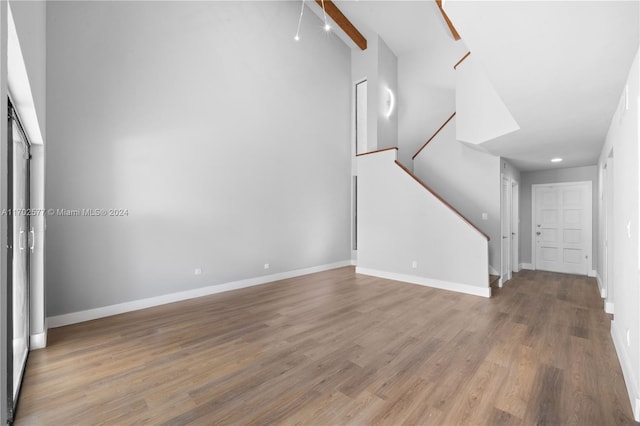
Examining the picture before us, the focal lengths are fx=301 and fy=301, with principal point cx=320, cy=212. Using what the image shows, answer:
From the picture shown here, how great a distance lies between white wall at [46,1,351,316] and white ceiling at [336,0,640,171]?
3.88 m

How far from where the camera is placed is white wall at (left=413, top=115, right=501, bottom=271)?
5.65m

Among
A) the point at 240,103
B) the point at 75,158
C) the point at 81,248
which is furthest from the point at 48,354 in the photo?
the point at 240,103

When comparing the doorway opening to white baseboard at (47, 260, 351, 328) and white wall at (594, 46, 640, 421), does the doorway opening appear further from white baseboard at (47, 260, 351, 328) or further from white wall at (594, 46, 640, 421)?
white baseboard at (47, 260, 351, 328)

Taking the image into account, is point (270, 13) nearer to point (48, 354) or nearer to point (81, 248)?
point (81, 248)

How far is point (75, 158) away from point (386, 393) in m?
4.20

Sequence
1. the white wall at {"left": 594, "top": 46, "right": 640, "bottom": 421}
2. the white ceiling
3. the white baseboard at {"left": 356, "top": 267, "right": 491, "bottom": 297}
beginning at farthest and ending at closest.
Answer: the white baseboard at {"left": 356, "top": 267, "right": 491, "bottom": 297}, the white wall at {"left": 594, "top": 46, "right": 640, "bottom": 421}, the white ceiling

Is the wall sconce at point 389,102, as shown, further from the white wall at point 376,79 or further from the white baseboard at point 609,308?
the white baseboard at point 609,308

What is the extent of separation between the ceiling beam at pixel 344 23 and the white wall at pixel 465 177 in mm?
3146

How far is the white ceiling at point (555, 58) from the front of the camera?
6.07 ft

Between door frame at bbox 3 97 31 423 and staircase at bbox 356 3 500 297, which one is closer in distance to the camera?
door frame at bbox 3 97 31 423

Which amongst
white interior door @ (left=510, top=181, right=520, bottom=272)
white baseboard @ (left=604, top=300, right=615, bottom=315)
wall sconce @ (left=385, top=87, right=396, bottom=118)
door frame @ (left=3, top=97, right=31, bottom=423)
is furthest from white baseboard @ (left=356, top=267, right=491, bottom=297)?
door frame @ (left=3, top=97, right=31, bottom=423)

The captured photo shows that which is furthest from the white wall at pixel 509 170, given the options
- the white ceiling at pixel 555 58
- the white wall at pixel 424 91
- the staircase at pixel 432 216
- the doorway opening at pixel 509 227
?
the white wall at pixel 424 91

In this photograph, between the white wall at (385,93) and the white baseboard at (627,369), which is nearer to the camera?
the white baseboard at (627,369)

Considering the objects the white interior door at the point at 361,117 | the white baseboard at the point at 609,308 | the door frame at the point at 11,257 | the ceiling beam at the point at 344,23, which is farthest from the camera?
the white interior door at the point at 361,117
